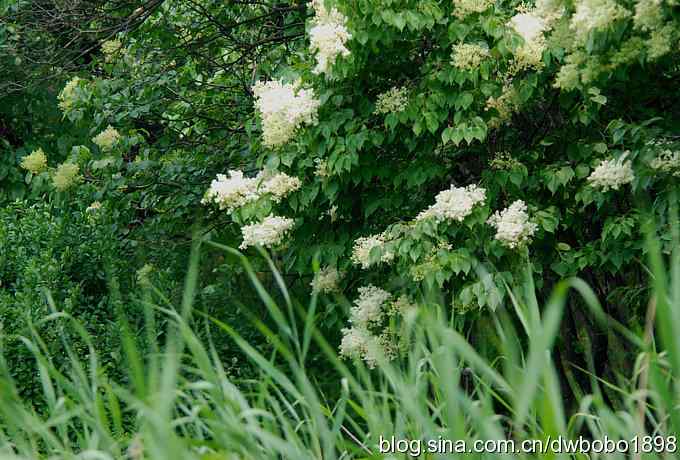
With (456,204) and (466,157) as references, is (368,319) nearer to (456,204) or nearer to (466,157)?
(456,204)

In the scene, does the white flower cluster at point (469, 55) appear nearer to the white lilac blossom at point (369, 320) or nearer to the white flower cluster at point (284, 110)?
the white flower cluster at point (284, 110)

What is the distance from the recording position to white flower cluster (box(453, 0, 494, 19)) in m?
4.62

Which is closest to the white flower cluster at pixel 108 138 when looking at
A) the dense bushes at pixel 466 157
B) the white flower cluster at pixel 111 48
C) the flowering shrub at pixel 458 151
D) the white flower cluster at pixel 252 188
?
the white flower cluster at pixel 111 48

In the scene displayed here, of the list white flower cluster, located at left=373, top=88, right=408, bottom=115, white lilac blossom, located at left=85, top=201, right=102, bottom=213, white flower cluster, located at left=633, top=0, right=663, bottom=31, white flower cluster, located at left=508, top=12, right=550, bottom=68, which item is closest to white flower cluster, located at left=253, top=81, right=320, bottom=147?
white flower cluster, located at left=373, top=88, right=408, bottom=115

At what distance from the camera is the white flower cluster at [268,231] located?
197 inches

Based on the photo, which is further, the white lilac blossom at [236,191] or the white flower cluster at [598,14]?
the white lilac blossom at [236,191]

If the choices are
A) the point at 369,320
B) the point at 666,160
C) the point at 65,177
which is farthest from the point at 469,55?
the point at 65,177

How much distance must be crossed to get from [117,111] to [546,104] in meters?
3.10

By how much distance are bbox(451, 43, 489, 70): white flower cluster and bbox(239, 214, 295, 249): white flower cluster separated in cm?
123

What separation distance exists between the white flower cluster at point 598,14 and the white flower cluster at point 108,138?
3.84 m

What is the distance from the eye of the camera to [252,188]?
5129 millimetres

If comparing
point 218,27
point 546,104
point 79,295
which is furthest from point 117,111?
point 546,104

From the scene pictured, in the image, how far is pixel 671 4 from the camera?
138 inches

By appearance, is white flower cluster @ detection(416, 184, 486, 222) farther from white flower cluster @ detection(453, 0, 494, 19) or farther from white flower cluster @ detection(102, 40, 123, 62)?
white flower cluster @ detection(102, 40, 123, 62)
